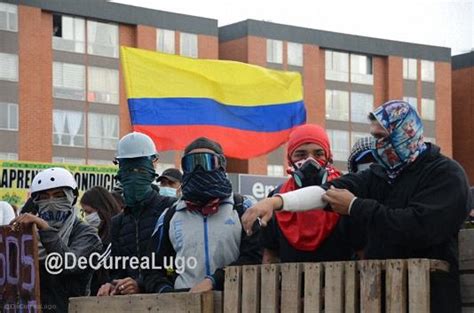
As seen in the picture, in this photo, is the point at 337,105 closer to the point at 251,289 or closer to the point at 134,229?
the point at 134,229

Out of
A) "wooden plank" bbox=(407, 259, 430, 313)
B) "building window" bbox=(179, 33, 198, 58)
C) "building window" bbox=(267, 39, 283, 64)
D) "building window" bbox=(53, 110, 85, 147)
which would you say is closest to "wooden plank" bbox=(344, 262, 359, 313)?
"wooden plank" bbox=(407, 259, 430, 313)

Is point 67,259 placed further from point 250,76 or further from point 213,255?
point 250,76

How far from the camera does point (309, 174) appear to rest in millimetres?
6883

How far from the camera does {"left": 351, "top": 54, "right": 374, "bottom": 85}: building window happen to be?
7706 centimetres

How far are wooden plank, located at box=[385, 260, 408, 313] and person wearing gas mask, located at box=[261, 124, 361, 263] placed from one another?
1.12 meters

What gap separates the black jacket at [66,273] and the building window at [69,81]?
55.8 m

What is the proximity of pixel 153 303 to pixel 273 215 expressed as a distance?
2.69 ft

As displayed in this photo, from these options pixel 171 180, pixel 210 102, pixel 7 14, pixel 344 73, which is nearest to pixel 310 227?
pixel 171 180

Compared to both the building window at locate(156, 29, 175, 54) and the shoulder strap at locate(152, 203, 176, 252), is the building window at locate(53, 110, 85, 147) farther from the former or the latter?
the shoulder strap at locate(152, 203, 176, 252)

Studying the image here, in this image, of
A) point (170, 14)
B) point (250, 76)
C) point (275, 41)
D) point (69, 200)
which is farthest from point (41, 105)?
point (69, 200)

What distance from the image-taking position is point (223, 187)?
7.41 m

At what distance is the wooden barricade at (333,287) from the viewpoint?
222 inches

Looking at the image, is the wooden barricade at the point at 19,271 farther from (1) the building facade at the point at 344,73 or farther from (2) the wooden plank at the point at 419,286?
(1) the building facade at the point at 344,73

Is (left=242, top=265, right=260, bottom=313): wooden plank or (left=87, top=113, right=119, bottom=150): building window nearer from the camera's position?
(left=242, top=265, right=260, bottom=313): wooden plank
